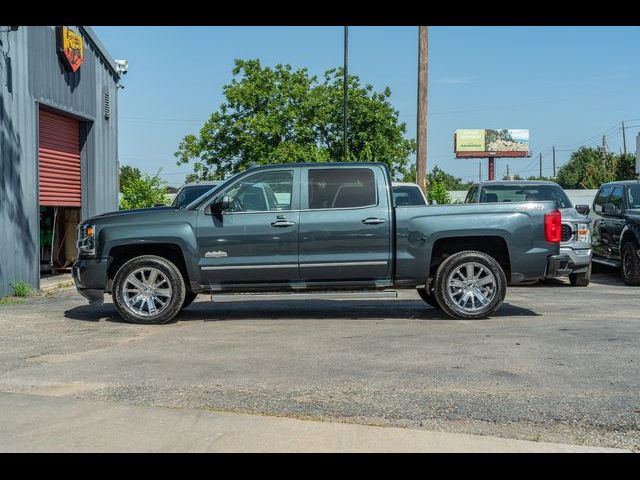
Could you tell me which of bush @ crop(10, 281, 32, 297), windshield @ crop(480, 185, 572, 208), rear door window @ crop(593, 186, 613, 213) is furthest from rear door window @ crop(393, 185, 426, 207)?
bush @ crop(10, 281, 32, 297)

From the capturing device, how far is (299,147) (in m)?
46.3

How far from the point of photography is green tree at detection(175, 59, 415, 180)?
47156mm

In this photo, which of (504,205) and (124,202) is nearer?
(504,205)

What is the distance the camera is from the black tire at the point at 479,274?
9.55 metres

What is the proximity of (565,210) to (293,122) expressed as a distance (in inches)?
1374

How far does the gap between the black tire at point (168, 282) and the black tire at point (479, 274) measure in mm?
3078

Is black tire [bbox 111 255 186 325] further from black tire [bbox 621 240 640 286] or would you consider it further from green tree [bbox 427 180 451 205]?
green tree [bbox 427 180 451 205]

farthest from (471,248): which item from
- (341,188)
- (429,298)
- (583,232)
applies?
(583,232)

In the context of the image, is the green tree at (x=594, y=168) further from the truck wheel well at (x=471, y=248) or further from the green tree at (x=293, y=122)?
the truck wheel well at (x=471, y=248)

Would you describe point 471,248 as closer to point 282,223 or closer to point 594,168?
point 282,223
